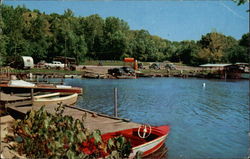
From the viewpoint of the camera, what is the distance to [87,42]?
55.7 metres

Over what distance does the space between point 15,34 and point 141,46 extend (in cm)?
3384

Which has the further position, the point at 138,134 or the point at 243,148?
the point at 243,148

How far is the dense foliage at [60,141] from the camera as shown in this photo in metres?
3.02

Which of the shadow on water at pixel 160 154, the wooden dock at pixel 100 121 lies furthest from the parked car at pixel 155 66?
the shadow on water at pixel 160 154

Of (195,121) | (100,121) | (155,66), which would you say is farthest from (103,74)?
(100,121)

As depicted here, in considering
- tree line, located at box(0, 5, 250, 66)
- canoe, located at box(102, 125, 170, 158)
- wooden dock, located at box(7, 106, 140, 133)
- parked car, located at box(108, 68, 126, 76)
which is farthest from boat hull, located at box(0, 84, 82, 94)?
parked car, located at box(108, 68, 126, 76)

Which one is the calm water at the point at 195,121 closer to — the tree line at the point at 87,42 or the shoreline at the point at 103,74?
the tree line at the point at 87,42

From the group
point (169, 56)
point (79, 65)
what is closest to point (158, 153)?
point (79, 65)

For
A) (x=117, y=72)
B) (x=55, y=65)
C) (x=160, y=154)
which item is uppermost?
(x=55, y=65)

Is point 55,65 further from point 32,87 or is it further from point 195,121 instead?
point 195,121

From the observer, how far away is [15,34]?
3431cm

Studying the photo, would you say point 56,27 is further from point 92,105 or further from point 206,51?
point 206,51

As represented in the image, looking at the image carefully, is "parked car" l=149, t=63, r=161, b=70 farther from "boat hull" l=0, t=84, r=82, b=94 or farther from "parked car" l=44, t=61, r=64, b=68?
"boat hull" l=0, t=84, r=82, b=94

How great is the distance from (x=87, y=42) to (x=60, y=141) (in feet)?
176
